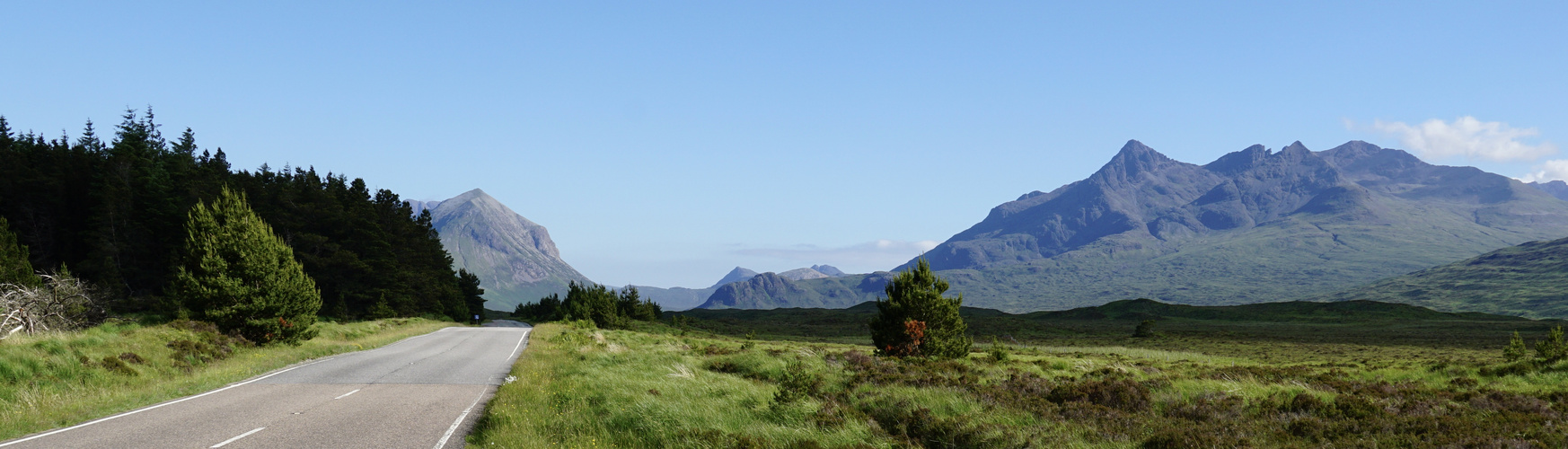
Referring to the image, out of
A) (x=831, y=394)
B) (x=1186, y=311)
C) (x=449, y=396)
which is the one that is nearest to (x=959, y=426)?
(x=831, y=394)

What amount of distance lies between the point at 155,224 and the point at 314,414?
186ft

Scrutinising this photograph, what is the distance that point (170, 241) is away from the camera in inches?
2217

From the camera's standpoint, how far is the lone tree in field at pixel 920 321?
31203 mm

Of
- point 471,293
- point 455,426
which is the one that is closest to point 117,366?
point 455,426

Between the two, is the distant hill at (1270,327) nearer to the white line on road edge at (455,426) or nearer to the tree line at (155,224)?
the tree line at (155,224)

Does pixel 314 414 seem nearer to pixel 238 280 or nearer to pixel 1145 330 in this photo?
pixel 238 280

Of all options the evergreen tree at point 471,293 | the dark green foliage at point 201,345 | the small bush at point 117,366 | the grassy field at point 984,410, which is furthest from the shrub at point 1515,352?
the evergreen tree at point 471,293

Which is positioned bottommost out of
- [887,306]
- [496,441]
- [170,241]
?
[496,441]

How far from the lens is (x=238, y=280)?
31328 mm

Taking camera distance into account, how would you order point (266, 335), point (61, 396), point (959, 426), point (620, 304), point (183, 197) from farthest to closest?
1. point (620, 304)
2. point (183, 197)
3. point (266, 335)
4. point (61, 396)
5. point (959, 426)

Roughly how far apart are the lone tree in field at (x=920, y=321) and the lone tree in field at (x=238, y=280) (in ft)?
82.7

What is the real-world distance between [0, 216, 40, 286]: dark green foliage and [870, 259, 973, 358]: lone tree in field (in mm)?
37698

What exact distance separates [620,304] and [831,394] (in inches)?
2685

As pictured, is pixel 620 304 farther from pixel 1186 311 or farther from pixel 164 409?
pixel 1186 311
